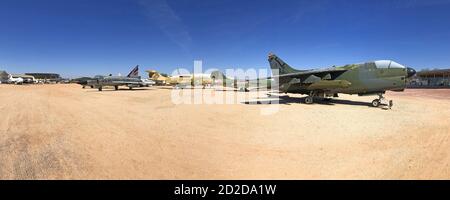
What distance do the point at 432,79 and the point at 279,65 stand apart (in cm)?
6701

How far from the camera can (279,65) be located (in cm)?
2242

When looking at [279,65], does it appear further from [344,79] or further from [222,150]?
Answer: [222,150]

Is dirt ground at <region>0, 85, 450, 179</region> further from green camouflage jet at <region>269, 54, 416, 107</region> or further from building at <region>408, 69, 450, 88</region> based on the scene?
building at <region>408, 69, 450, 88</region>

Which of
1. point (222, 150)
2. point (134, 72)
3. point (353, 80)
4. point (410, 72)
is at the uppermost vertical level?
point (134, 72)

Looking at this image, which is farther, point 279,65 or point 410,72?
point 279,65

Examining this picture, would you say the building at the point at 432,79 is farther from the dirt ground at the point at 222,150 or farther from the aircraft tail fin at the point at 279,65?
the dirt ground at the point at 222,150

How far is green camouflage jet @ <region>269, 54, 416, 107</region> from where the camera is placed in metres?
15.1

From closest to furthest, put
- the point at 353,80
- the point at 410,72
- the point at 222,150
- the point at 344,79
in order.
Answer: the point at 222,150 → the point at 410,72 → the point at 353,80 → the point at 344,79

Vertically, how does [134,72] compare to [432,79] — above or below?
above

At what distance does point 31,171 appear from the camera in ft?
14.8

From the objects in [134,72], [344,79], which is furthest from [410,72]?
[134,72]

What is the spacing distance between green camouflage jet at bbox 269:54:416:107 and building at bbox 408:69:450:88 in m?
53.4

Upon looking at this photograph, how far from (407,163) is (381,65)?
1284cm
